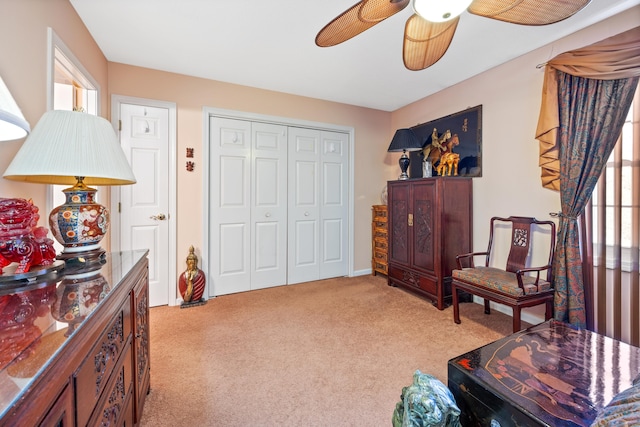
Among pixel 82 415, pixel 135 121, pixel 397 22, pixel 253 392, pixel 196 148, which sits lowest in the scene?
pixel 253 392

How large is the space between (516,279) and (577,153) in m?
1.07

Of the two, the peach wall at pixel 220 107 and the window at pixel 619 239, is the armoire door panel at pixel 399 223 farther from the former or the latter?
the window at pixel 619 239

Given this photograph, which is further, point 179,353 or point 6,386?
point 179,353

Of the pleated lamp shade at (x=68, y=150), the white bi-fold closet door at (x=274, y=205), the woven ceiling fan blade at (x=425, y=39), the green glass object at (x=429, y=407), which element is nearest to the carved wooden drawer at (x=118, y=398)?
the pleated lamp shade at (x=68, y=150)

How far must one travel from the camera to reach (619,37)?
6.16 feet

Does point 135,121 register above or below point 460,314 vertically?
above

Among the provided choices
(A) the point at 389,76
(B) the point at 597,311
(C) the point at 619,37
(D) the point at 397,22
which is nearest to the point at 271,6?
(D) the point at 397,22

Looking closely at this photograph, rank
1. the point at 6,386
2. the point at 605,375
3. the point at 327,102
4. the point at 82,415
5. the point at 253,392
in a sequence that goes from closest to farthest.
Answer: the point at 6,386 < the point at 82,415 < the point at 605,375 < the point at 253,392 < the point at 327,102

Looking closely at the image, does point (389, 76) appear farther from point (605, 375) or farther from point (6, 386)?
point (6, 386)

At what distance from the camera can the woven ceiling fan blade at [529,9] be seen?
1246 mm

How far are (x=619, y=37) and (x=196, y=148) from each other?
3.66m

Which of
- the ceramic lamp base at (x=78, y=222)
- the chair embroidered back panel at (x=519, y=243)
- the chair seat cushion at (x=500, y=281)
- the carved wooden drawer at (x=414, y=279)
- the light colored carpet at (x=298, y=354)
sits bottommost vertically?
the light colored carpet at (x=298, y=354)

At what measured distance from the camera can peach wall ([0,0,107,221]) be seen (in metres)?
1.20

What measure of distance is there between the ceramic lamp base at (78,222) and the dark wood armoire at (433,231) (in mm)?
2716
